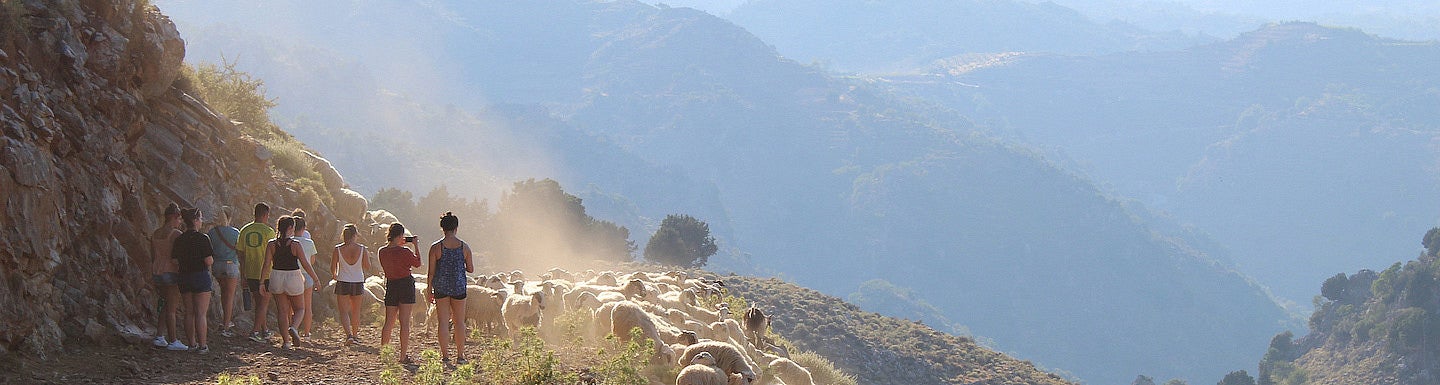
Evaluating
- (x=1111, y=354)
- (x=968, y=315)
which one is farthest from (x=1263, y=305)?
(x=968, y=315)

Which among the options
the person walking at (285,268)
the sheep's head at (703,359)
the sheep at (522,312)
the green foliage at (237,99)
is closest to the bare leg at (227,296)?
the person walking at (285,268)

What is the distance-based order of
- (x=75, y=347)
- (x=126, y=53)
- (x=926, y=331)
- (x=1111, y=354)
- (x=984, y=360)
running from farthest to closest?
1. (x=1111, y=354)
2. (x=926, y=331)
3. (x=984, y=360)
4. (x=126, y=53)
5. (x=75, y=347)

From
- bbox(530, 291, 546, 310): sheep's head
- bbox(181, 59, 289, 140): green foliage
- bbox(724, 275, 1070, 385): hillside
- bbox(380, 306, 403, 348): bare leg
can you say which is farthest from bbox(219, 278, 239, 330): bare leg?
bbox(724, 275, 1070, 385): hillside

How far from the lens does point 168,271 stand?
34.8ft

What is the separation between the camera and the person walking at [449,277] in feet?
33.9

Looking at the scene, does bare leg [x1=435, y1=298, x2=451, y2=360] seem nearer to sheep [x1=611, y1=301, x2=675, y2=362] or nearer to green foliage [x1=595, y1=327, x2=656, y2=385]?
green foliage [x1=595, y1=327, x2=656, y2=385]

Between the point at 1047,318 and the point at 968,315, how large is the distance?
12217 mm

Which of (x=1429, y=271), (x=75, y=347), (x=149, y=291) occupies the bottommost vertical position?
(x=75, y=347)

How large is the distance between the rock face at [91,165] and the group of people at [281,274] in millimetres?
671

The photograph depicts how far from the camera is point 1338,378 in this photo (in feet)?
250

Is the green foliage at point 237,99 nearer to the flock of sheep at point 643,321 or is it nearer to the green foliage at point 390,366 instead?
the flock of sheep at point 643,321

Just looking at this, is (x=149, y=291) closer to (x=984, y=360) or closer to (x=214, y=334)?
(x=214, y=334)

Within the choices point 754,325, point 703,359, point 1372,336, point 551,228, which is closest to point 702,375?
point 703,359

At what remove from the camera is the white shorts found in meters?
11.3
